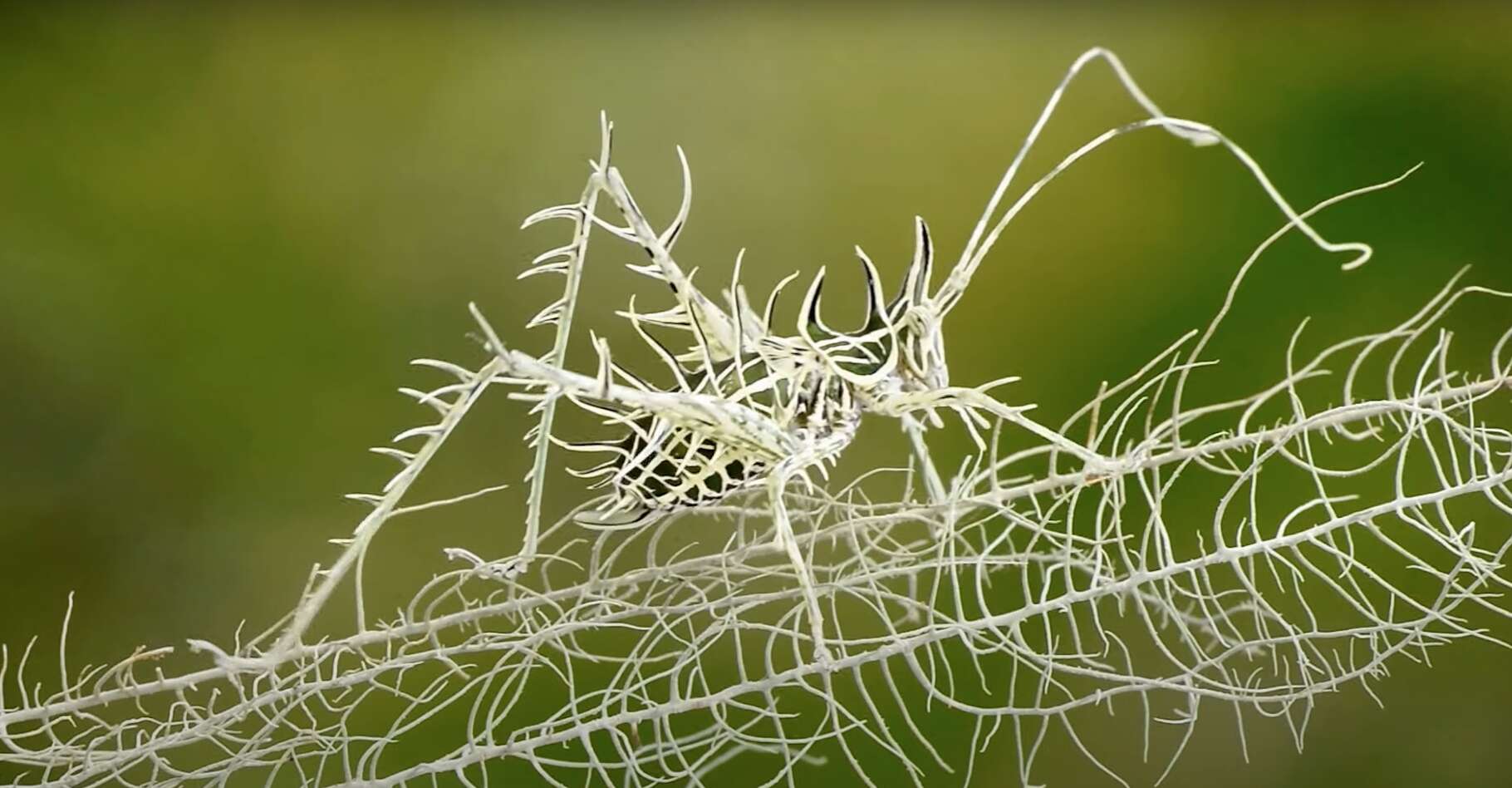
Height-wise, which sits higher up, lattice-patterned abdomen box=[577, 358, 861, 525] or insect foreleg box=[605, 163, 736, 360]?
insect foreleg box=[605, 163, 736, 360]

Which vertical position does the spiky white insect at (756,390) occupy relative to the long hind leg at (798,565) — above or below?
above

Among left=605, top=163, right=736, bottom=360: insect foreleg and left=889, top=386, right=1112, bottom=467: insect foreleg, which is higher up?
left=605, top=163, right=736, bottom=360: insect foreleg

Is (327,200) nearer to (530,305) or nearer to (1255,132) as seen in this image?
(530,305)

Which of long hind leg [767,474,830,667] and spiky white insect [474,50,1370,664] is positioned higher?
spiky white insect [474,50,1370,664]

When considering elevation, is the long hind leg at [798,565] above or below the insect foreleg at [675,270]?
below

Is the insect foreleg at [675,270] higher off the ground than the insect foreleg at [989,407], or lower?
higher

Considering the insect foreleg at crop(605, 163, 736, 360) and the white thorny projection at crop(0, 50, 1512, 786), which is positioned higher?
the insect foreleg at crop(605, 163, 736, 360)

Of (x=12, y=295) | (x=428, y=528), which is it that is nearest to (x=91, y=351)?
(x=12, y=295)

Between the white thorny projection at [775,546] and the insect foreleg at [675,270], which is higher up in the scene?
the insect foreleg at [675,270]
